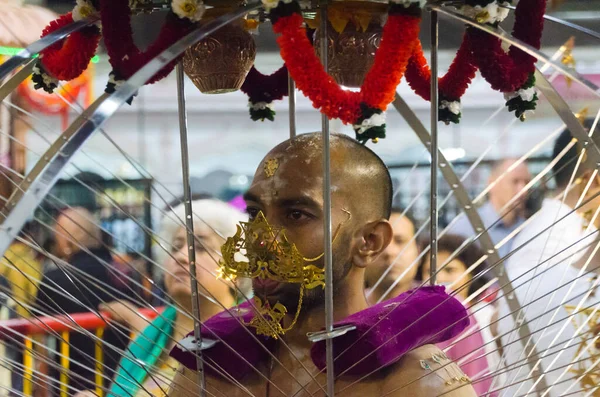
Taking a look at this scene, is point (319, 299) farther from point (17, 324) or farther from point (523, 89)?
point (17, 324)

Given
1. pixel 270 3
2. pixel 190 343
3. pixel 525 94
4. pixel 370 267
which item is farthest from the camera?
pixel 370 267

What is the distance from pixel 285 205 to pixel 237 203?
1.27 meters

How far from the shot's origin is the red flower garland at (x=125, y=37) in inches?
57.4

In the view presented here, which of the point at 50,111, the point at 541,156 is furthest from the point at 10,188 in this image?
the point at 541,156

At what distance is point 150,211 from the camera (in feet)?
9.53

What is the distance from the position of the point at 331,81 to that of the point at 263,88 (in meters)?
0.47

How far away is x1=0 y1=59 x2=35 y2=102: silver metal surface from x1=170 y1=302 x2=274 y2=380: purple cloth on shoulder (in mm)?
536

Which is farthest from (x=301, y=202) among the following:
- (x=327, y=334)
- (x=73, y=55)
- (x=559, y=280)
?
(x=559, y=280)

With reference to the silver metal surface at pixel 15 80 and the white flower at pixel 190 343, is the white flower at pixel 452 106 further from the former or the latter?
the silver metal surface at pixel 15 80

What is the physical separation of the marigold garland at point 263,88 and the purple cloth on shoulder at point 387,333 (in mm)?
474

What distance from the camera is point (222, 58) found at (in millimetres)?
1583

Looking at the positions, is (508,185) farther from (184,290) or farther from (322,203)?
(322,203)

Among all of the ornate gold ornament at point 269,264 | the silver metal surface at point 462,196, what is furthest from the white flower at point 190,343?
the silver metal surface at point 462,196

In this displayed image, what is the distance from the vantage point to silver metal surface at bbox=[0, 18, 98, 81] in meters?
1.44
